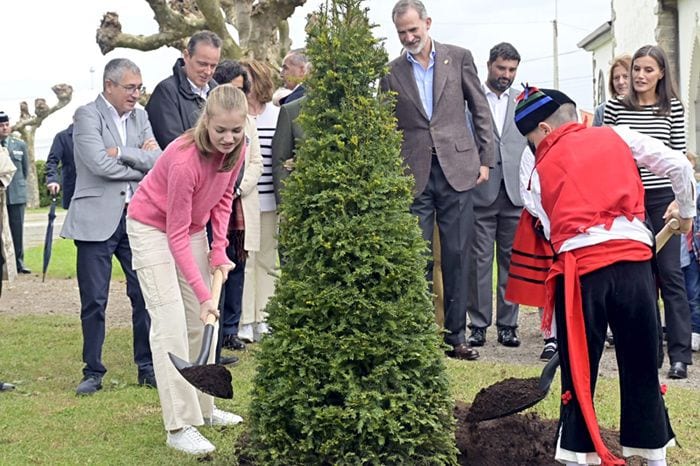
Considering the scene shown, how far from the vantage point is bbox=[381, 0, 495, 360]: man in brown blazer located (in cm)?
860

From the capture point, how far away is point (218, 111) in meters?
5.54

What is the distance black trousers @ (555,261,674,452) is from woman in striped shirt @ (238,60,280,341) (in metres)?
4.42

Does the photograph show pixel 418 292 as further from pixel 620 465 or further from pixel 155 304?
pixel 155 304

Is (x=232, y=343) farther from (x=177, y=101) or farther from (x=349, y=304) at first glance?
(x=349, y=304)

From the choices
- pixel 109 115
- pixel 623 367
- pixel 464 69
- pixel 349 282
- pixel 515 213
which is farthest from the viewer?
pixel 515 213

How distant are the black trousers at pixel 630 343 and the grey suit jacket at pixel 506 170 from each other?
173 inches

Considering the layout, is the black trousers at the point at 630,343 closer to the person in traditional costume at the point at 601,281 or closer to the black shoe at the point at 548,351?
the person in traditional costume at the point at 601,281

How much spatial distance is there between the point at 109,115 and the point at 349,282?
3.50 m

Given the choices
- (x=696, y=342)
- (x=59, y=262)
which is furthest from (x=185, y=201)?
(x=59, y=262)

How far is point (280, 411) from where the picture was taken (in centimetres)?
495

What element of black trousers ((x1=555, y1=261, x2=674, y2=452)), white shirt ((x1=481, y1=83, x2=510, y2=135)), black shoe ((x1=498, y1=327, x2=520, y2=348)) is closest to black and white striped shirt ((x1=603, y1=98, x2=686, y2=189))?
white shirt ((x1=481, y1=83, x2=510, y2=135))

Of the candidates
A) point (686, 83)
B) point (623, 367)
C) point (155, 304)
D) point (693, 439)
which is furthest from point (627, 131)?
point (686, 83)

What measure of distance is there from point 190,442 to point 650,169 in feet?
9.40

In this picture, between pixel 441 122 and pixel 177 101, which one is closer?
pixel 177 101
